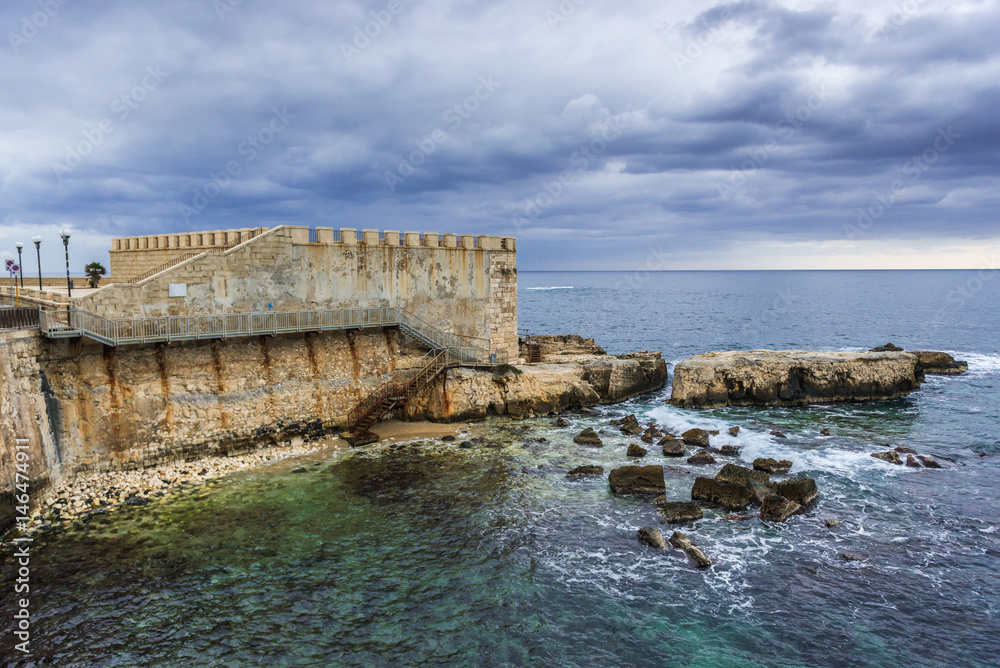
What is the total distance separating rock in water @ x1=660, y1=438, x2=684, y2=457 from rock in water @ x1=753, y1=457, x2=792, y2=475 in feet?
9.65

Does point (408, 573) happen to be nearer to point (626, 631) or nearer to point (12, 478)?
point (626, 631)

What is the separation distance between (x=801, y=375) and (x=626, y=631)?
2664 centimetres

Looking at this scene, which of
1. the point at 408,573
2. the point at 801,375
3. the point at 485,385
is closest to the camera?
the point at 408,573

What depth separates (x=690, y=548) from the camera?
1672 centimetres

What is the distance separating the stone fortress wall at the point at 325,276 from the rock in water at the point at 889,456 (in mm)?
17915

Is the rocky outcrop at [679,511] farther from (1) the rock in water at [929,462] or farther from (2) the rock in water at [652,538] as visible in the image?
(1) the rock in water at [929,462]

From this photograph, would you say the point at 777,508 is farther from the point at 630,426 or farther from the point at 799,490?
the point at 630,426

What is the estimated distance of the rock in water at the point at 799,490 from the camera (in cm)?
2003

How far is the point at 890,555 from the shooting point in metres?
16.8

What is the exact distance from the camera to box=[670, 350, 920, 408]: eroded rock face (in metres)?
34.0

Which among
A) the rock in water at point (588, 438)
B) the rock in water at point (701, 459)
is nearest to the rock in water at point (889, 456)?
the rock in water at point (701, 459)

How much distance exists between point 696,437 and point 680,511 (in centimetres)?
834

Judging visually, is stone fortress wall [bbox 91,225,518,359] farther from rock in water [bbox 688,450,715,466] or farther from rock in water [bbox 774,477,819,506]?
rock in water [bbox 774,477,819,506]

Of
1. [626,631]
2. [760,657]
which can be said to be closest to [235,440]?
[626,631]
